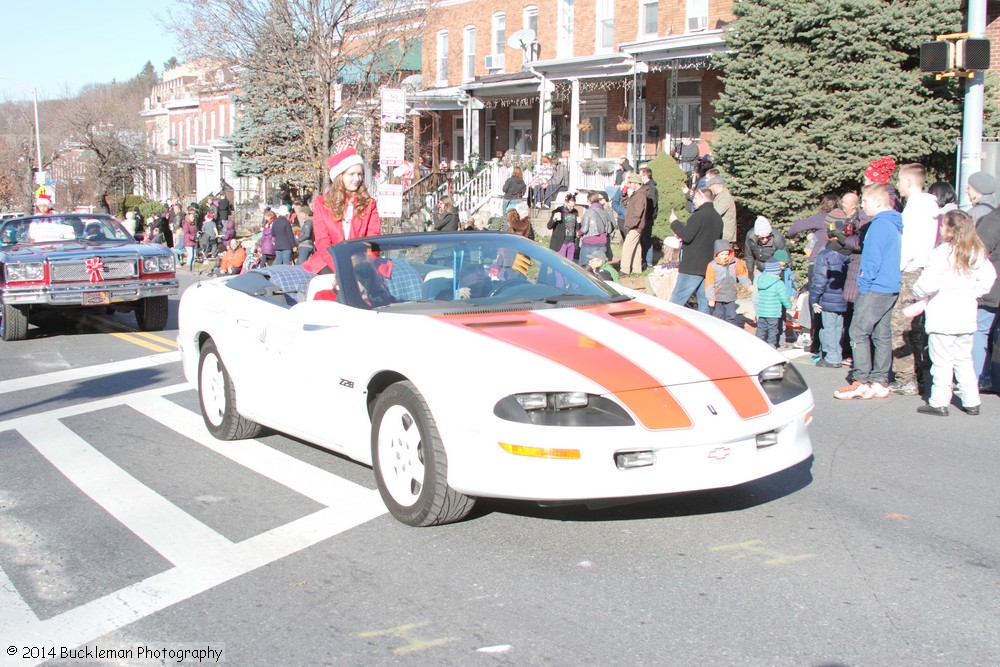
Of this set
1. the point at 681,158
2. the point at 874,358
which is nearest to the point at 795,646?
the point at 874,358

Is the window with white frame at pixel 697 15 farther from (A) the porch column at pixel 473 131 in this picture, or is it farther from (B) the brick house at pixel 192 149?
(B) the brick house at pixel 192 149

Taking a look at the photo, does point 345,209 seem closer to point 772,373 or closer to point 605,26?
point 772,373

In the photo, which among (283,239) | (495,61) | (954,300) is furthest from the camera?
(495,61)

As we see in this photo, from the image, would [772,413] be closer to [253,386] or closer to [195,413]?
[253,386]

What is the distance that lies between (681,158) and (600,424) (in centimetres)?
2012

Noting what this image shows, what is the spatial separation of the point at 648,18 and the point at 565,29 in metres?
3.58

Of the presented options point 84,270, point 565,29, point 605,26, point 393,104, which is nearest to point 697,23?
point 605,26

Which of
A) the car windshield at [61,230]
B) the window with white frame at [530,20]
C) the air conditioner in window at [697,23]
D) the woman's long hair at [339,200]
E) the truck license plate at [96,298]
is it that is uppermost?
the window with white frame at [530,20]

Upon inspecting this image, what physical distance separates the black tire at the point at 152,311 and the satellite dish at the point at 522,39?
19.6 metres

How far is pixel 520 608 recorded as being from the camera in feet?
13.6

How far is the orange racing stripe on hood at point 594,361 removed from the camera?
4648mm

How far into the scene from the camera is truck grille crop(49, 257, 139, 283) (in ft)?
42.9

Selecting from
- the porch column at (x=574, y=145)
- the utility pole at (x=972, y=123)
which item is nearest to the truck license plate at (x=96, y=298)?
the utility pole at (x=972, y=123)

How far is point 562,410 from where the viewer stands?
15.2 feet
